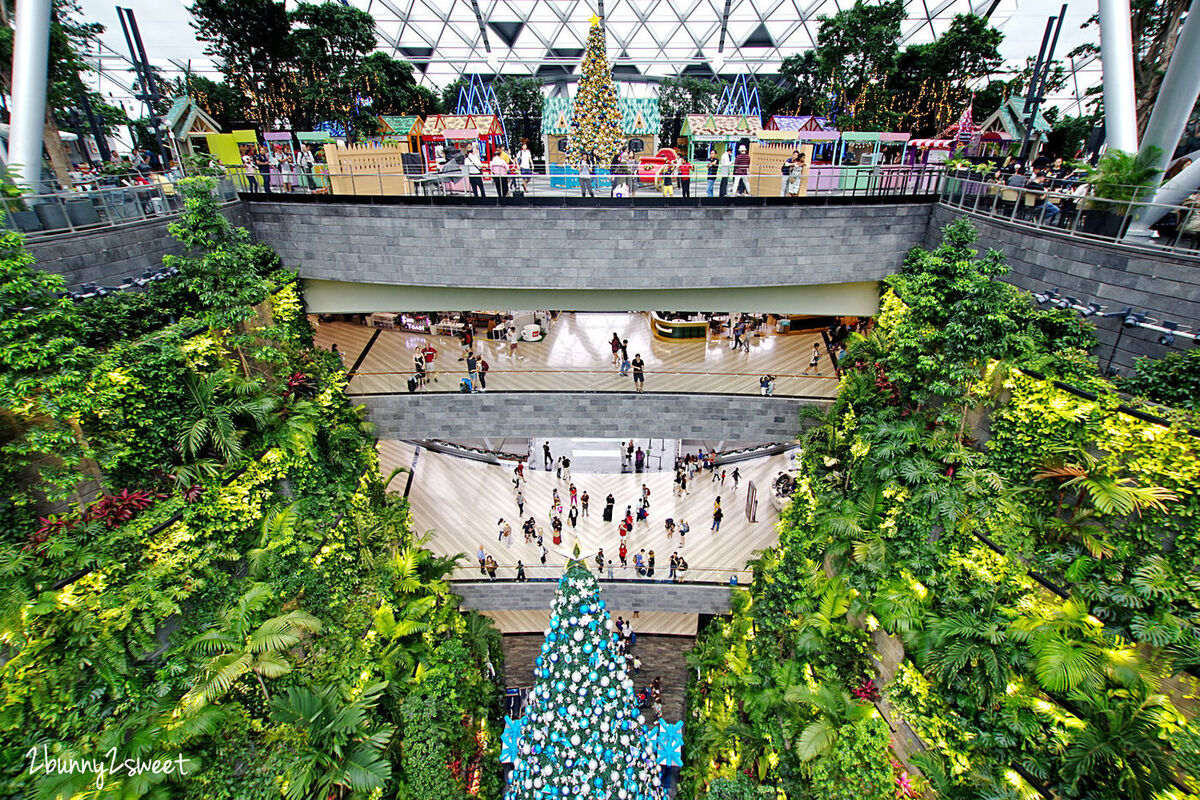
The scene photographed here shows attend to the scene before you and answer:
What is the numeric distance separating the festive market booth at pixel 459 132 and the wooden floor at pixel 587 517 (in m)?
16.1

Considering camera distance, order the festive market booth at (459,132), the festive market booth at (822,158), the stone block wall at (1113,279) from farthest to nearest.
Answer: the festive market booth at (459,132)
the festive market booth at (822,158)
the stone block wall at (1113,279)

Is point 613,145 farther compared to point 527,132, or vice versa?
point 527,132

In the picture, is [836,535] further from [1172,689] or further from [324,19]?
[324,19]

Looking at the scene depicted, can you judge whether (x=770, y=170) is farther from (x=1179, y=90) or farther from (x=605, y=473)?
(x=605, y=473)

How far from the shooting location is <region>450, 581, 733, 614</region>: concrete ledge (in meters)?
16.2

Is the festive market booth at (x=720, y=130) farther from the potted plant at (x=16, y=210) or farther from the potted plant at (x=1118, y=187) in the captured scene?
the potted plant at (x=16, y=210)

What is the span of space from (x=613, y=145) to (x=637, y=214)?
9250 millimetres

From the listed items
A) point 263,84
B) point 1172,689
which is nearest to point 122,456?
point 1172,689

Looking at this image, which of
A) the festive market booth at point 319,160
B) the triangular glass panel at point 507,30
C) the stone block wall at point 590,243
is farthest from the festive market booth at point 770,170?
the triangular glass panel at point 507,30

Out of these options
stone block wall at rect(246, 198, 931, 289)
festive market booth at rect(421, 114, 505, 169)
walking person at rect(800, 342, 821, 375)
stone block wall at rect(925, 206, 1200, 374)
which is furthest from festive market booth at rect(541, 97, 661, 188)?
stone block wall at rect(925, 206, 1200, 374)

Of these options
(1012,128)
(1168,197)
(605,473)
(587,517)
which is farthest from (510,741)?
(1012,128)

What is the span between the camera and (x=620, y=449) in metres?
21.8

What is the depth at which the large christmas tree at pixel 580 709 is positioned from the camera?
9.78m

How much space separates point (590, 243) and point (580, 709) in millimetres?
11073
